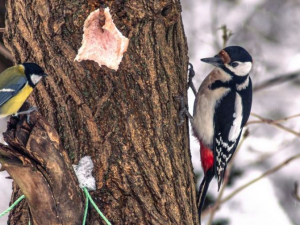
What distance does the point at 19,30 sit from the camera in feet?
9.75

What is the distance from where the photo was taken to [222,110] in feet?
13.0

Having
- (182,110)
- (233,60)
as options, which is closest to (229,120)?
(233,60)

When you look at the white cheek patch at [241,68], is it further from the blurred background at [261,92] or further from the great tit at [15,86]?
the great tit at [15,86]

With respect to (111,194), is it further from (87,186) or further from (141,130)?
(141,130)

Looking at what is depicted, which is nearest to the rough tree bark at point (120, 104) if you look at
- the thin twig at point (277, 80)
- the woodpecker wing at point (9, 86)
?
the woodpecker wing at point (9, 86)

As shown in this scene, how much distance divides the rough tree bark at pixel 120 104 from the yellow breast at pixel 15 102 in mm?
174

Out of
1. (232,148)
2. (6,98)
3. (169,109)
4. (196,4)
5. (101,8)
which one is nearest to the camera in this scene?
(101,8)

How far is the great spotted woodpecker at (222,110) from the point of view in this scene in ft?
12.8

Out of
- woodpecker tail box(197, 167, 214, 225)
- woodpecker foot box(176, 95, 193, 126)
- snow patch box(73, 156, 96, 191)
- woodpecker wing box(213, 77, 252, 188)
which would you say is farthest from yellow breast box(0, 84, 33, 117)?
woodpecker wing box(213, 77, 252, 188)

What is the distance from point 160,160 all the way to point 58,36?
33.7 inches

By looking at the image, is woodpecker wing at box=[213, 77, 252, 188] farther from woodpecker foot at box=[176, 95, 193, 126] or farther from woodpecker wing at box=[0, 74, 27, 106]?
woodpecker wing at box=[0, 74, 27, 106]

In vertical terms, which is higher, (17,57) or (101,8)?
(101,8)

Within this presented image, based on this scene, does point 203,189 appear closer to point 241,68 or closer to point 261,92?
point 241,68

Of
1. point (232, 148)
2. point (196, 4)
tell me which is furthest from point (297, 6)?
point (232, 148)
